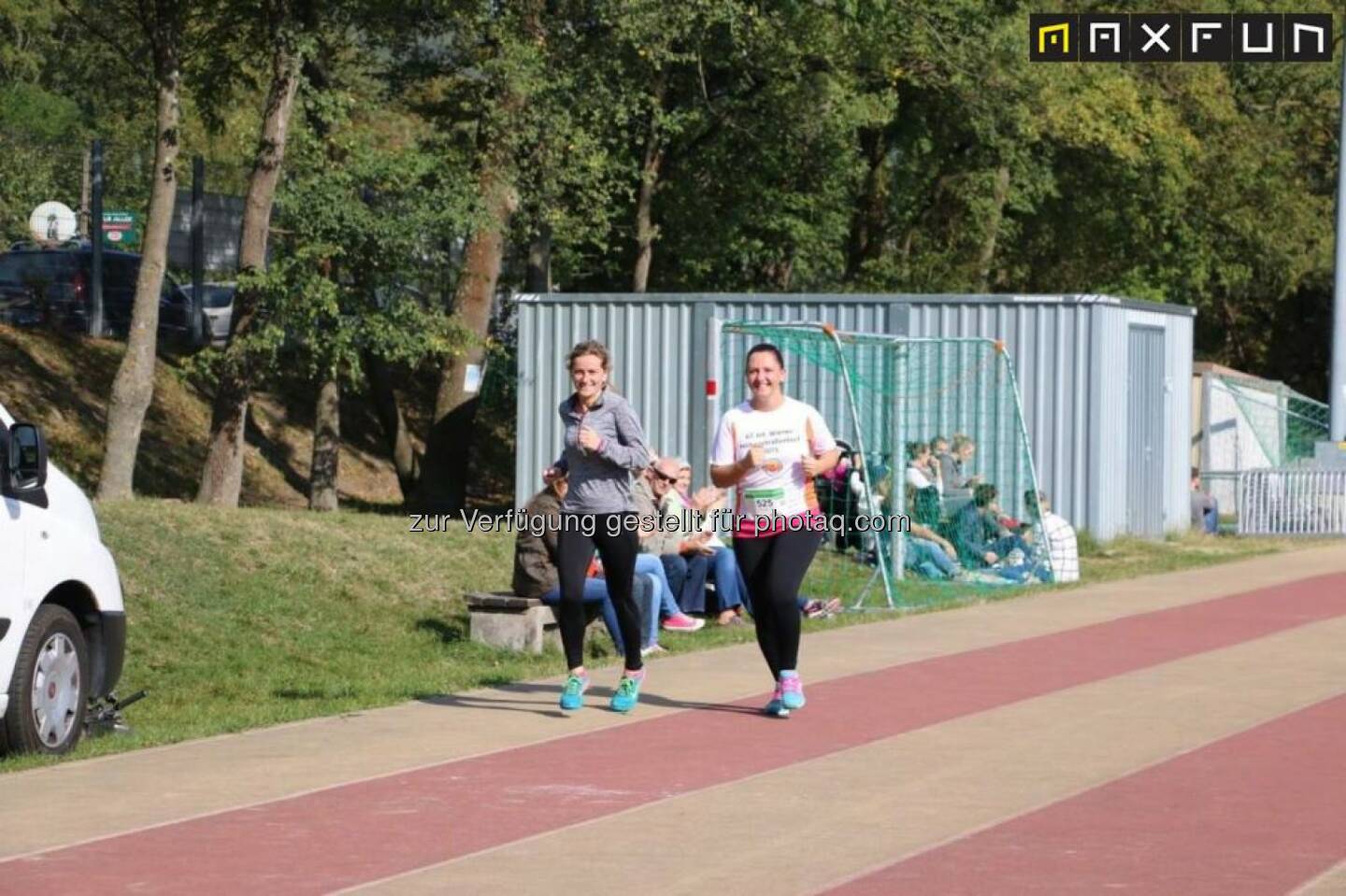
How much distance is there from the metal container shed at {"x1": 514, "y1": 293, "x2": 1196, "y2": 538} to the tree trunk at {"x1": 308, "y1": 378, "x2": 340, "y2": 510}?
3055 mm

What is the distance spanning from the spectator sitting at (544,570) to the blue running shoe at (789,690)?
9.57 feet

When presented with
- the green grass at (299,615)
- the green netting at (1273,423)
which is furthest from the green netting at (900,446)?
the green netting at (1273,423)

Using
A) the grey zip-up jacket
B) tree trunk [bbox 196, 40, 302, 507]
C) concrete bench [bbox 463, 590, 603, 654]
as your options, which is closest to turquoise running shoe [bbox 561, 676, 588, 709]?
the grey zip-up jacket

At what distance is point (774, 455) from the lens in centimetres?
1114

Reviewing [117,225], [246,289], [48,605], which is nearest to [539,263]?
[117,225]

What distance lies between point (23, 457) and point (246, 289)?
43.9ft

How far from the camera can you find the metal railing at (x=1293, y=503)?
2745 centimetres

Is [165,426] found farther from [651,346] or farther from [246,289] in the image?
[651,346]

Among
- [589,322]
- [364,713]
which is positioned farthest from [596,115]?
[364,713]

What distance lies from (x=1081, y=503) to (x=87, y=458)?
12.4 meters

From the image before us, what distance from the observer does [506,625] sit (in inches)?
583

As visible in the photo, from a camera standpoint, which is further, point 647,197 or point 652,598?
point 647,197

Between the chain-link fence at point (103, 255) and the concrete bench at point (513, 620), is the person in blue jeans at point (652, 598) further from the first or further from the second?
the chain-link fence at point (103, 255)

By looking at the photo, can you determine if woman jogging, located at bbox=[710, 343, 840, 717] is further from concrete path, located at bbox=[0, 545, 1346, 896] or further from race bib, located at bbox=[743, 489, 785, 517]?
concrete path, located at bbox=[0, 545, 1346, 896]
